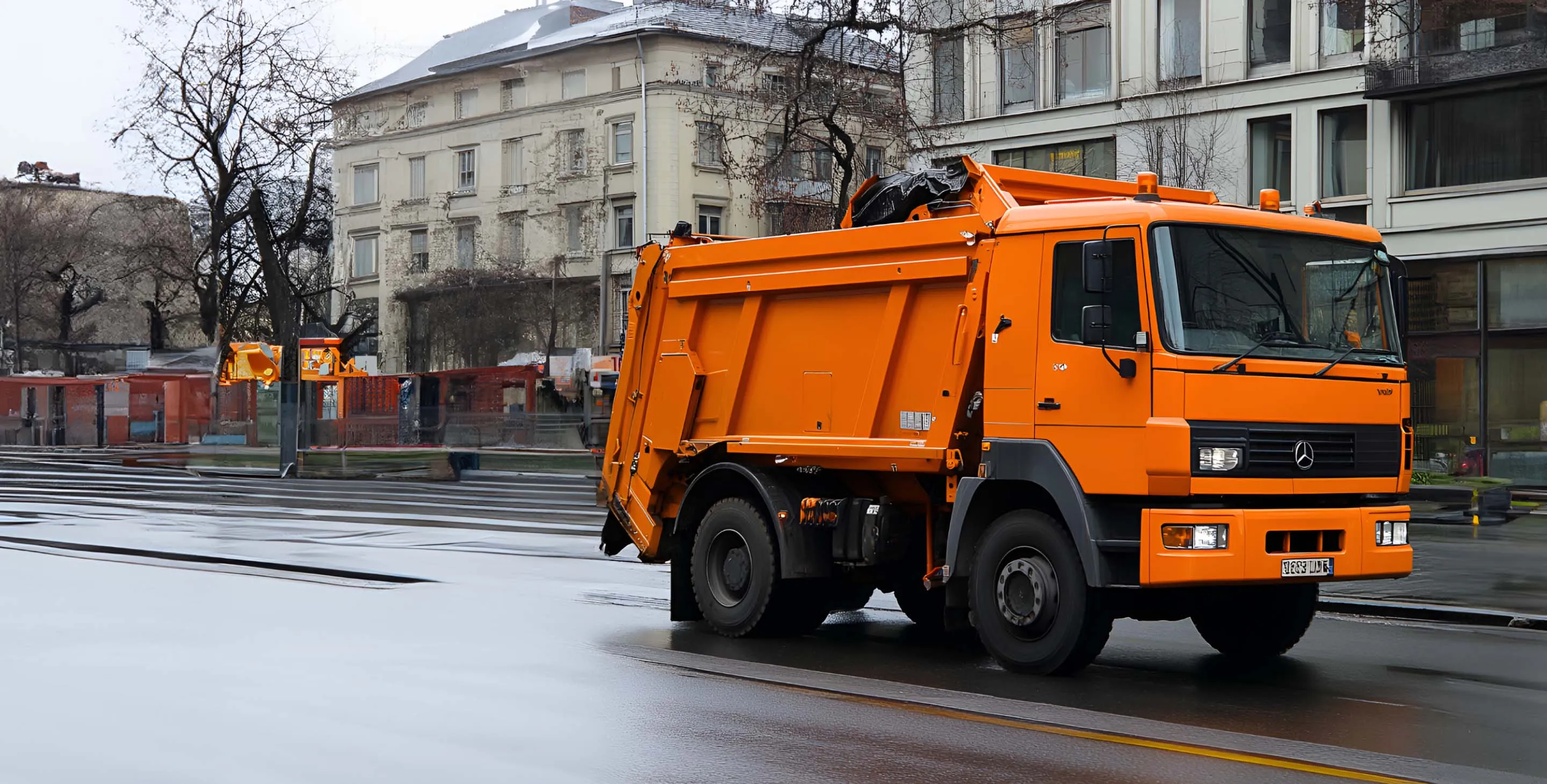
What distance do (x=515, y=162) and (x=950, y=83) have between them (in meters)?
29.1

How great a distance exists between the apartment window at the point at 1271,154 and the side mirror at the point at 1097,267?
29120 millimetres

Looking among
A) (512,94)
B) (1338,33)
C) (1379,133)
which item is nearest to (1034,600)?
(1379,133)

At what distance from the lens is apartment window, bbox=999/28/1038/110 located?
4144 centimetres

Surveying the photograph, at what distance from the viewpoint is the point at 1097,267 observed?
931cm

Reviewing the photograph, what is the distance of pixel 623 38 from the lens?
63438mm

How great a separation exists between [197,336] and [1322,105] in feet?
269

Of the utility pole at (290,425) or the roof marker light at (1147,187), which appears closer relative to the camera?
the roof marker light at (1147,187)

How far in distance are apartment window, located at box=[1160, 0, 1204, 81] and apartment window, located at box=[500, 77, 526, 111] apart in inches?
1368

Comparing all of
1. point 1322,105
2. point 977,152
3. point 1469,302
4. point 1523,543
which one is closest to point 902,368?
point 1523,543

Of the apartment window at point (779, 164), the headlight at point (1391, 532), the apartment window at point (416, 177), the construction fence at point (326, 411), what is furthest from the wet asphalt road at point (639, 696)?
the apartment window at point (416, 177)

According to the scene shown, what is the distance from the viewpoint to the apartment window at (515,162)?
67.9 meters

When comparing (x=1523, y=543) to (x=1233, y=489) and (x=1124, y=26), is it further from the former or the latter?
(x=1124, y=26)

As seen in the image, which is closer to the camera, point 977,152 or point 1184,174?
point 1184,174

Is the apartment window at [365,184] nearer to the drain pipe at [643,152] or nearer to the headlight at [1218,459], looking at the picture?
the drain pipe at [643,152]
